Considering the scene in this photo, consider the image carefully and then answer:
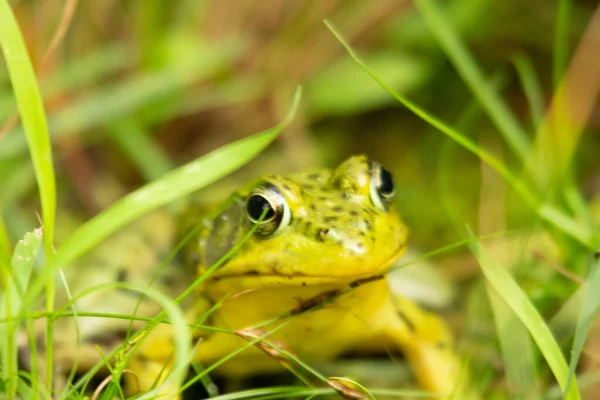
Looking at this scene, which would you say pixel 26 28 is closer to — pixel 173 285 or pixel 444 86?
pixel 173 285

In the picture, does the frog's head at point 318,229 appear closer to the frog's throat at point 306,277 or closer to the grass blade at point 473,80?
the frog's throat at point 306,277

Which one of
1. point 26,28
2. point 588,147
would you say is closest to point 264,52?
point 26,28

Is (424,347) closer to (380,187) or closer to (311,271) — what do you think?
(380,187)

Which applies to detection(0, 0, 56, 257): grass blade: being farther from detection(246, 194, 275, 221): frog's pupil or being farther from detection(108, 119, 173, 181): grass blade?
detection(108, 119, 173, 181): grass blade

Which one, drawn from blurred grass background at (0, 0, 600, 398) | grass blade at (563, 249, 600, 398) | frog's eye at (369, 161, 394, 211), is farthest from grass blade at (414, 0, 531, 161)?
grass blade at (563, 249, 600, 398)

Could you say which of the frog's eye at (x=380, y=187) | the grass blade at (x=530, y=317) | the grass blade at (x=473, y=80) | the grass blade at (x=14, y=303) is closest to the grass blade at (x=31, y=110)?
the grass blade at (x=14, y=303)

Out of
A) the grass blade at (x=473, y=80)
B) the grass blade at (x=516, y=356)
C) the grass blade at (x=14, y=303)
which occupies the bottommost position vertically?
the grass blade at (x=14, y=303)
